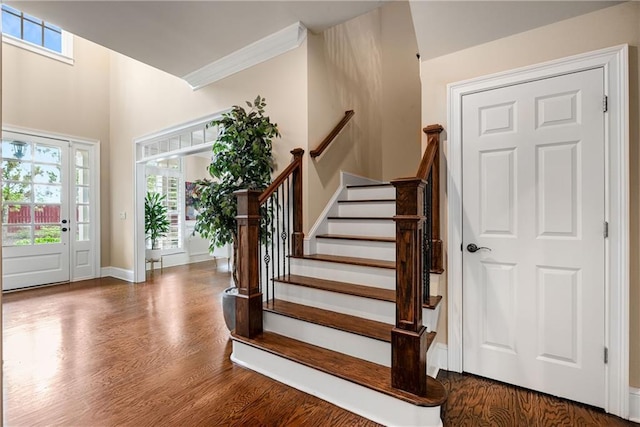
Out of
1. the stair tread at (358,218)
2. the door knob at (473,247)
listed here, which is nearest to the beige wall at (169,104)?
the stair tread at (358,218)

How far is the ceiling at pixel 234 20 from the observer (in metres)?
2.06

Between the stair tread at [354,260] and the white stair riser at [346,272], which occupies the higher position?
the stair tread at [354,260]

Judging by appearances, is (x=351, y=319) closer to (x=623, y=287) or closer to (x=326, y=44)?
(x=623, y=287)

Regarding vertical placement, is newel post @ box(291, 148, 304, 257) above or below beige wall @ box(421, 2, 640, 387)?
below

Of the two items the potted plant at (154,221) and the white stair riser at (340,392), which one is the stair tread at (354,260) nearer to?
the white stair riser at (340,392)

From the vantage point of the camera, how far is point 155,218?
19.2 ft

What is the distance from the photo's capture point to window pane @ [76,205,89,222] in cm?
512

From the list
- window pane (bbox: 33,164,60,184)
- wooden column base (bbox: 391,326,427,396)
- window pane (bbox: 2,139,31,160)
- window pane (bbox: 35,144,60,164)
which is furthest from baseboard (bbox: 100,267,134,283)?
wooden column base (bbox: 391,326,427,396)

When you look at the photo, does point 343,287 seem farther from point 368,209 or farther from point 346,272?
point 368,209

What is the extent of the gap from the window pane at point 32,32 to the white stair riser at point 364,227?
511 cm

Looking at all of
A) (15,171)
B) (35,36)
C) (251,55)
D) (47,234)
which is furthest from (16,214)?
(251,55)

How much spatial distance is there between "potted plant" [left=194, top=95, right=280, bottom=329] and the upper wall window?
356 centimetres

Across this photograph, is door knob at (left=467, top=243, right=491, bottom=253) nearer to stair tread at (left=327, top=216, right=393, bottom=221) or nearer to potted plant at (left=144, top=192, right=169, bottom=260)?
stair tread at (left=327, top=216, right=393, bottom=221)

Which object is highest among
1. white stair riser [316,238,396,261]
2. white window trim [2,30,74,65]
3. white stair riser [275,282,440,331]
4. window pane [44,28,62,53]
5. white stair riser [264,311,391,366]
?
window pane [44,28,62,53]
